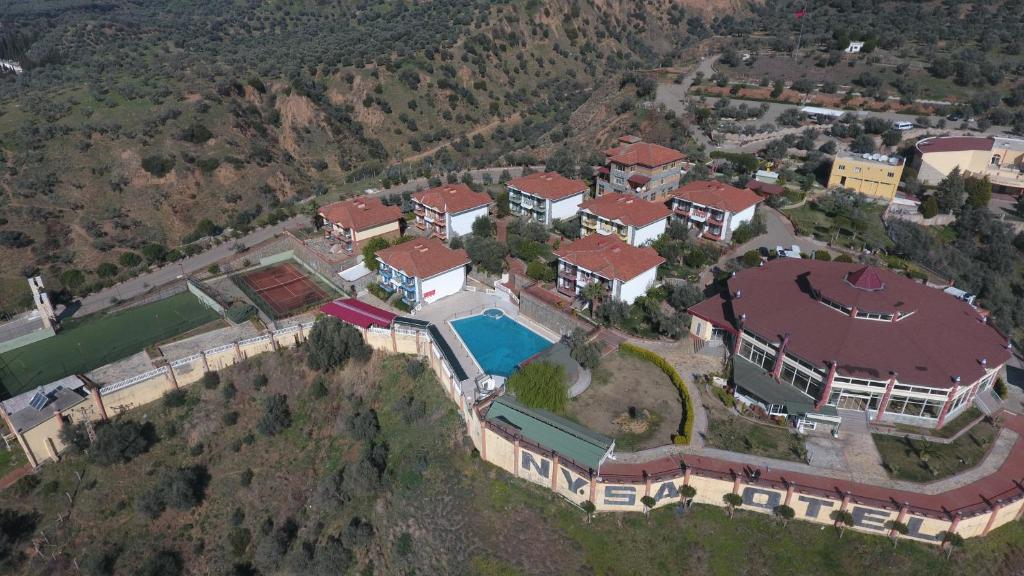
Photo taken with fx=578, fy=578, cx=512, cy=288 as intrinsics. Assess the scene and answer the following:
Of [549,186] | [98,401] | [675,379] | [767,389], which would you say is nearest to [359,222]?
[549,186]

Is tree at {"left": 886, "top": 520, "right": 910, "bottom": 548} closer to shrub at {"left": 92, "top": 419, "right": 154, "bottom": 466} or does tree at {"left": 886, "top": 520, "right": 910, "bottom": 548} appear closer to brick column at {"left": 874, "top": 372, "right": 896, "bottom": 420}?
brick column at {"left": 874, "top": 372, "right": 896, "bottom": 420}

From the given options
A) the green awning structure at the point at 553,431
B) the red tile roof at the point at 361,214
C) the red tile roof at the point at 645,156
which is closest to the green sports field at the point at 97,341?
the red tile roof at the point at 361,214

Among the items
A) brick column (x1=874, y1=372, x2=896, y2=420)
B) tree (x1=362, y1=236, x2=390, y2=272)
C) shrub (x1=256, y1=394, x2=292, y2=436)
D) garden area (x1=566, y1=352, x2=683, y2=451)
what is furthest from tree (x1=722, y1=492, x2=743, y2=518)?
tree (x1=362, y1=236, x2=390, y2=272)

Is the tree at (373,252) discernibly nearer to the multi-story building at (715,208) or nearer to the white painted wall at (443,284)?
the white painted wall at (443,284)

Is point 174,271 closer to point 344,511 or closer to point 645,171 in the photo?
point 344,511

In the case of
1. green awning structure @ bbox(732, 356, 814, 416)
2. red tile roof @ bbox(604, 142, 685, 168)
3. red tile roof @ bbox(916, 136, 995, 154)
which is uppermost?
red tile roof @ bbox(604, 142, 685, 168)

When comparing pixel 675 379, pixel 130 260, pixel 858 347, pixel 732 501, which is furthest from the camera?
pixel 130 260
